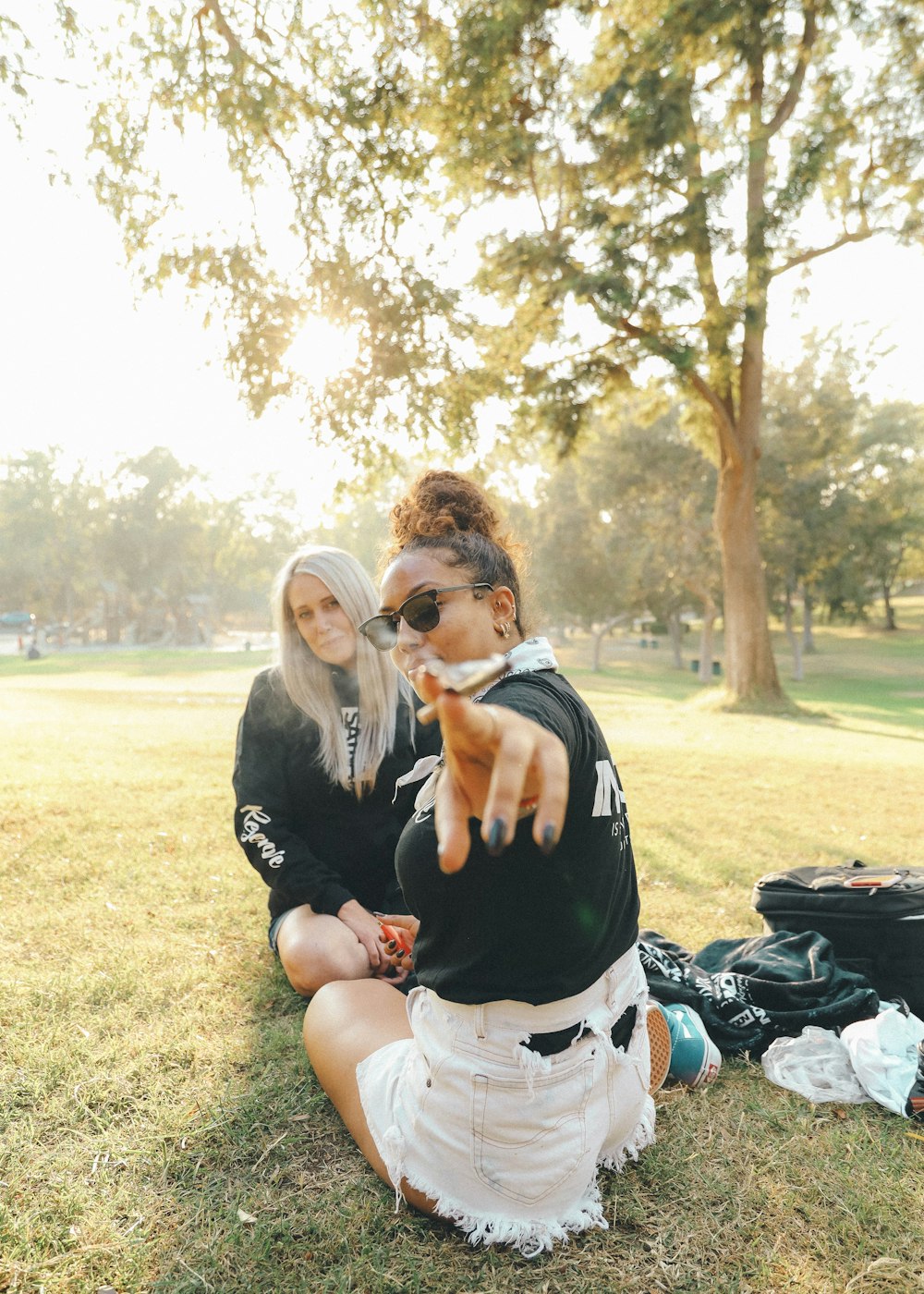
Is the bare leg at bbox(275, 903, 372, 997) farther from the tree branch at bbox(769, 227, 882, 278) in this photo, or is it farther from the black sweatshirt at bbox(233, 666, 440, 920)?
the tree branch at bbox(769, 227, 882, 278)

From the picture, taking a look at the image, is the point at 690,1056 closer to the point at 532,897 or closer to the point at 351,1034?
the point at 351,1034

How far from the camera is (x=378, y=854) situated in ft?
12.0

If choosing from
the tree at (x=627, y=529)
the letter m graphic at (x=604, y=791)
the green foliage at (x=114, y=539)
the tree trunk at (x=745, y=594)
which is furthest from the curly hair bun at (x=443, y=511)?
the green foliage at (x=114, y=539)

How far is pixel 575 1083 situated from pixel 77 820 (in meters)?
5.43

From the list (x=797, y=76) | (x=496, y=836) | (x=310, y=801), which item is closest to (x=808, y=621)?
(x=797, y=76)

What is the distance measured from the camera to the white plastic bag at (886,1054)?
2754 mm

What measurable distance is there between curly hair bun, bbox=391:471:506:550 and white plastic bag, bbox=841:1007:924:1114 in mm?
2190

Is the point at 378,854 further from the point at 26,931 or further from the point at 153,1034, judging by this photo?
the point at 26,931

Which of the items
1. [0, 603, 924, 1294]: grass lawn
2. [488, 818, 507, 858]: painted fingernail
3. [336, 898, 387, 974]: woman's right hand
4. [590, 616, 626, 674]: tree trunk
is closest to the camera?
[488, 818, 507, 858]: painted fingernail

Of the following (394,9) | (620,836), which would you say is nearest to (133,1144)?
(620,836)

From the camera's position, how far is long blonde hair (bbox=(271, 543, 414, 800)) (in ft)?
11.7

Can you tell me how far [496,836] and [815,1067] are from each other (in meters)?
2.62

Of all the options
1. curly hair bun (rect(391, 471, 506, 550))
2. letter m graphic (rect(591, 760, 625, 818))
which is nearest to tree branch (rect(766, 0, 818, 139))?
curly hair bun (rect(391, 471, 506, 550))

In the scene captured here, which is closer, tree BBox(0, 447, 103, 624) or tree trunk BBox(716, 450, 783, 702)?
tree trunk BBox(716, 450, 783, 702)
